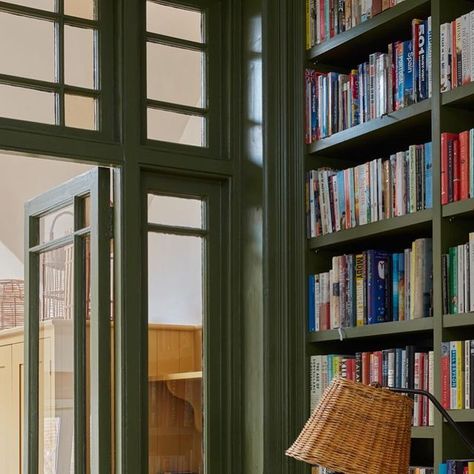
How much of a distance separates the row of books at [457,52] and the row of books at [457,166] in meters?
0.16

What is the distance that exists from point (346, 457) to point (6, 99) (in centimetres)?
188

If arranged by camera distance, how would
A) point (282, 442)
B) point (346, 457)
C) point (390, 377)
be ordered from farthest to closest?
point (282, 442) < point (390, 377) < point (346, 457)

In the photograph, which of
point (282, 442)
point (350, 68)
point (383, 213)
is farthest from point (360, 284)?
point (350, 68)

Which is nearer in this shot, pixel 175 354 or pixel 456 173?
pixel 456 173

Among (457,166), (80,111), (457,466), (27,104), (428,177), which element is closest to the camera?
(457,466)

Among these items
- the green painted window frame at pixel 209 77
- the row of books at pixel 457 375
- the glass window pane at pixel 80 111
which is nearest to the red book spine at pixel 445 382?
the row of books at pixel 457 375

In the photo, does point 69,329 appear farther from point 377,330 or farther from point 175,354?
point 377,330

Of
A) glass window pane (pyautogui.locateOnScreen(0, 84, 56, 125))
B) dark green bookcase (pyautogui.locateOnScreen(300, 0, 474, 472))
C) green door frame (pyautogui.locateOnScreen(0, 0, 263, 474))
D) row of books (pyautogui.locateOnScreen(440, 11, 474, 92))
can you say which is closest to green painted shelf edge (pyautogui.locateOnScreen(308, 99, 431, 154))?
dark green bookcase (pyautogui.locateOnScreen(300, 0, 474, 472))

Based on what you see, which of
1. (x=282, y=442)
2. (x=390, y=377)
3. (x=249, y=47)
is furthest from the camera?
(x=249, y=47)

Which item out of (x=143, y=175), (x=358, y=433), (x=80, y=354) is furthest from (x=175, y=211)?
(x=358, y=433)

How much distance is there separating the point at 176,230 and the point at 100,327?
1.55ft

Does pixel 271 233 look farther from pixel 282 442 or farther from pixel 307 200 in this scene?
pixel 282 442

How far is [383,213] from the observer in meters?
3.52

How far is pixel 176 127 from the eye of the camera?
13.0 feet
